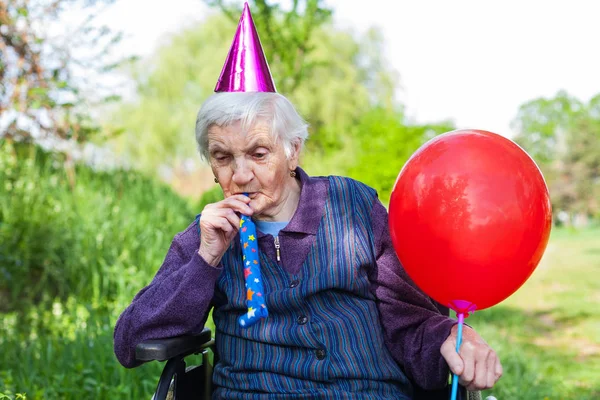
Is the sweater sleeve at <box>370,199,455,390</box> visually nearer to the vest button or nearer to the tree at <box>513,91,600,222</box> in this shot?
the vest button

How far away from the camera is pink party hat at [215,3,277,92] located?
6.91 feet

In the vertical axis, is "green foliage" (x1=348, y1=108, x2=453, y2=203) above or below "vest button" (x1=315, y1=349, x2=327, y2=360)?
above

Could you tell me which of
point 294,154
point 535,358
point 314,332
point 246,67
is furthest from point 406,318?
point 535,358

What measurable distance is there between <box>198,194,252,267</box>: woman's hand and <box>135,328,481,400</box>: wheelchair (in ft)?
0.83

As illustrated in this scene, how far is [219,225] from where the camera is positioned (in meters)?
A: 1.92

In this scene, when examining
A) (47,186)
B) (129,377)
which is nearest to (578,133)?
(47,186)

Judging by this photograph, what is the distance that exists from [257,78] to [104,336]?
2072mm

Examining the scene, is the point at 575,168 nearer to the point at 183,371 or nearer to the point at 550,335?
the point at 550,335

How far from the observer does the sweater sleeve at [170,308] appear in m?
1.95

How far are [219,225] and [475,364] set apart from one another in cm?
78

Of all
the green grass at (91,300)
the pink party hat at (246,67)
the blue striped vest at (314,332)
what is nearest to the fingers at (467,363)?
the blue striped vest at (314,332)

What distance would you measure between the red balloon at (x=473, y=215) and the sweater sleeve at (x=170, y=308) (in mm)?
601

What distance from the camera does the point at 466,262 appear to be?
165 cm

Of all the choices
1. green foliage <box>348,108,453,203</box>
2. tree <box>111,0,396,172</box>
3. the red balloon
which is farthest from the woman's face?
tree <box>111,0,396,172</box>
